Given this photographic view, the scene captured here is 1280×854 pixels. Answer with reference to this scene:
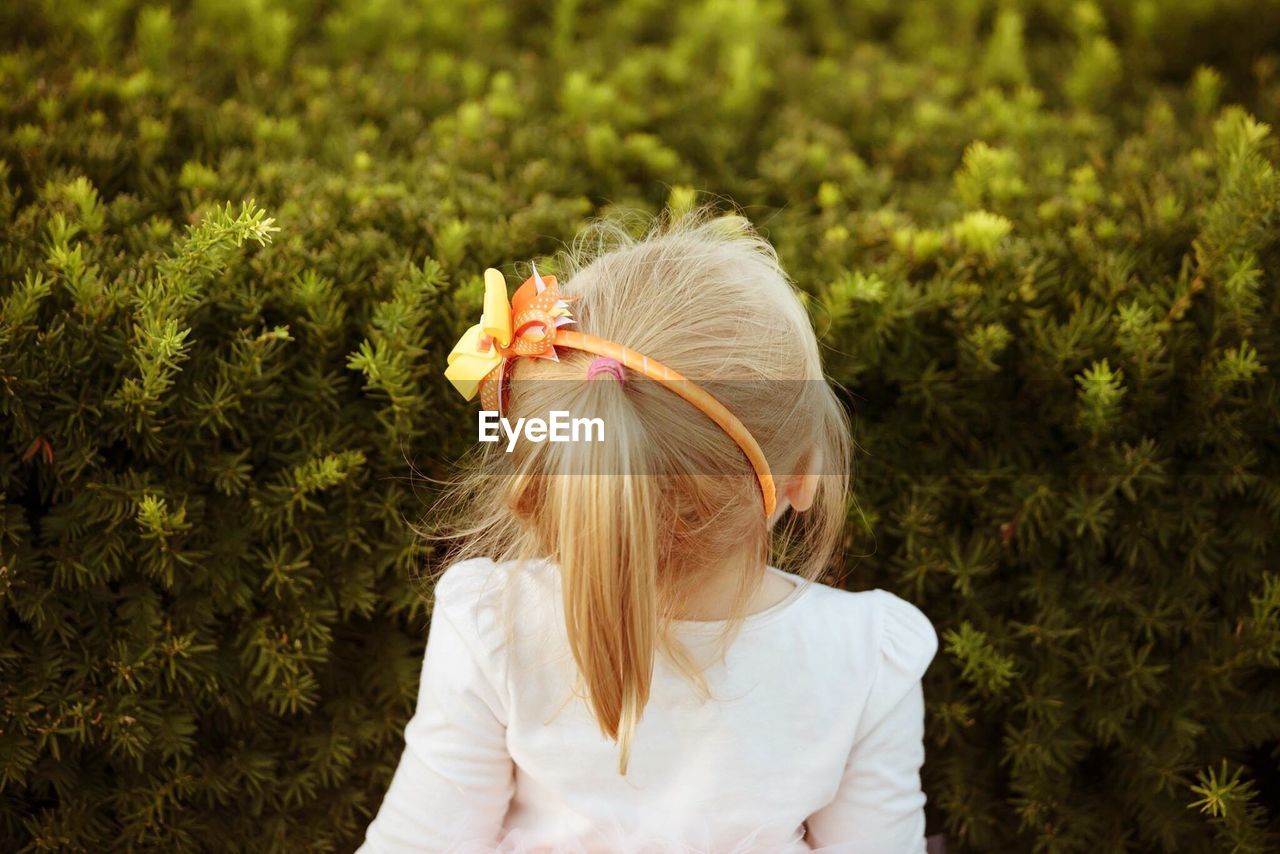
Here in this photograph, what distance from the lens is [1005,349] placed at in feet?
6.63

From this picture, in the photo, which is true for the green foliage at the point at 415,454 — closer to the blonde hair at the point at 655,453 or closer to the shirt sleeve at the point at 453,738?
the shirt sleeve at the point at 453,738

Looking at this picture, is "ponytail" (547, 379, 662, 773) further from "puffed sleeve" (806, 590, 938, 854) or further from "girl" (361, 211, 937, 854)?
"puffed sleeve" (806, 590, 938, 854)

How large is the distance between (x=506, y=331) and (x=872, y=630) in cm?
75

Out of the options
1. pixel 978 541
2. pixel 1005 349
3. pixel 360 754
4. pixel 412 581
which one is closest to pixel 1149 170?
pixel 1005 349

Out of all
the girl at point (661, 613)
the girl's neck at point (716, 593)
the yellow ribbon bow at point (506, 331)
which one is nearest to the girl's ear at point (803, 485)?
the girl at point (661, 613)

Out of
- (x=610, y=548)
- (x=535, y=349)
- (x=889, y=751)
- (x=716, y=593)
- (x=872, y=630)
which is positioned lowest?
(x=889, y=751)

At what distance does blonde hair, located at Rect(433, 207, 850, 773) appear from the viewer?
1359 mm

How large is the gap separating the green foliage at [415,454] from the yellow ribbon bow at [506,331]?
0.79 feet

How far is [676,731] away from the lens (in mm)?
1616

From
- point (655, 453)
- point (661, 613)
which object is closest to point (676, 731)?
point (661, 613)

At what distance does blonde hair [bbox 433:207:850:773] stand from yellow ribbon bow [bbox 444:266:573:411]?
0.10 ft

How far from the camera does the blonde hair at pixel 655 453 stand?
1.36 metres

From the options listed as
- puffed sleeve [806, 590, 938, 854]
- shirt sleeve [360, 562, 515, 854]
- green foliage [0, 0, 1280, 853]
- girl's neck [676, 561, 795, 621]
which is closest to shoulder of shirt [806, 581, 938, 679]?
puffed sleeve [806, 590, 938, 854]

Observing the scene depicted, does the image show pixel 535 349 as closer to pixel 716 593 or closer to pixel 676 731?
pixel 716 593
